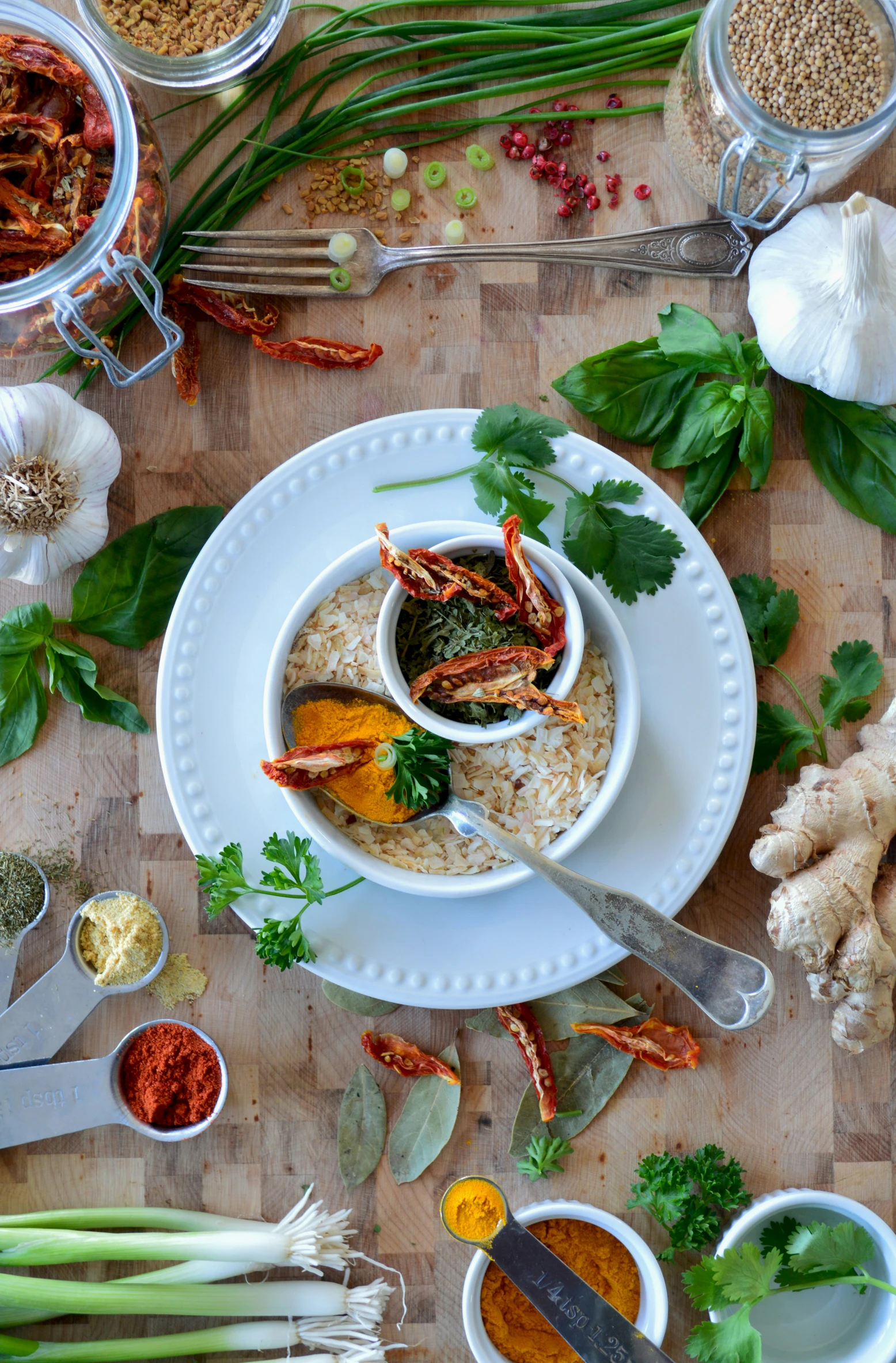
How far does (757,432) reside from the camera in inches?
54.8

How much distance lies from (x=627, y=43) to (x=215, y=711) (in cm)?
109

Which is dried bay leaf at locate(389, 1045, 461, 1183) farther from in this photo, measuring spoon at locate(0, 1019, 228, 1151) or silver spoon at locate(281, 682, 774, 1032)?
silver spoon at locate(281, 682, 774, 1032)

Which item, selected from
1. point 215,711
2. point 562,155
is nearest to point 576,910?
point 215,711

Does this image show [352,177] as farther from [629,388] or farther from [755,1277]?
[755,1277]

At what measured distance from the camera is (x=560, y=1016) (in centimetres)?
144

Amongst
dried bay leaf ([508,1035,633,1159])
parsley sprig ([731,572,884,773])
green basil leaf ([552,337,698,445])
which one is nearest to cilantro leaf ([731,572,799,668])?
parsley sprig ([731,572,884,773])

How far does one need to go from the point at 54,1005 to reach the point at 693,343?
4.27ft

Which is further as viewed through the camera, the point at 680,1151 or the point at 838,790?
the point at 680,1151

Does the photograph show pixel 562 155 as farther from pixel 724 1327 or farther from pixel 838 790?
pixel 724 1327

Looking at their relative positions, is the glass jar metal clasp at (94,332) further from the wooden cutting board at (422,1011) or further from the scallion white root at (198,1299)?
the scallion white root at (198,1299)

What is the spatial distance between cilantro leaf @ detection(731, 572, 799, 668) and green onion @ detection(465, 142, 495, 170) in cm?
69

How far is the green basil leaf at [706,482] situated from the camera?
4.68 feet

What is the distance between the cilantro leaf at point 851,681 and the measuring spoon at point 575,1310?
32.2 inches

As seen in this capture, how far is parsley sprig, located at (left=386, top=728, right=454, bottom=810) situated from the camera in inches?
47.5
